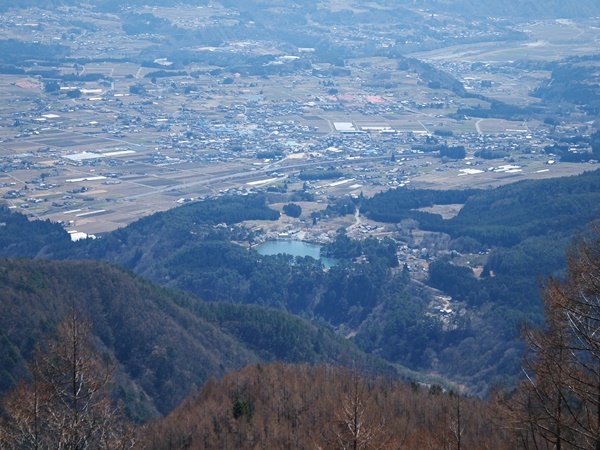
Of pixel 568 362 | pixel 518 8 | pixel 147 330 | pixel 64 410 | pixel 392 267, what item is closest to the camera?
pixel 568 362

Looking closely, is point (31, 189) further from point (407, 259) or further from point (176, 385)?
point (176, 385)

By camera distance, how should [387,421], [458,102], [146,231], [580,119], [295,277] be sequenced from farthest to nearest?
[458,102], [580,119], [146,231], [295,277], [387,421]

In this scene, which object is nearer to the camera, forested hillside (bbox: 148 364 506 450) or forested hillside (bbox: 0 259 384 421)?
forested hillside (bbox: 148 364 506 450)

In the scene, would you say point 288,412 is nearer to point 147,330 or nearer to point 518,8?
point 147,330

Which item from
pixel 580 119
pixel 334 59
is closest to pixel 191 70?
pixel 334 59

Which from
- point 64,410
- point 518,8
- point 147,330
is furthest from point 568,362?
point 518,8

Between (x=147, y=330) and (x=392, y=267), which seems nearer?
(x=147, y=330)

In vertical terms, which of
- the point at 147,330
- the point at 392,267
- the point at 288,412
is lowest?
the point at 392,267

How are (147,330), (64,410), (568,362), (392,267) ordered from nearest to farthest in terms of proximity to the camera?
1. (568,362)
2. (64,410)
3. (147,330)
4. (392,267)

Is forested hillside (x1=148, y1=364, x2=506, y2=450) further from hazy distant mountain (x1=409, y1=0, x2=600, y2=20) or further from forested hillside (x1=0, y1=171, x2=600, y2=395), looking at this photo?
hazy distant mountain (x1=409, y1=0, x2=600, y2=20)

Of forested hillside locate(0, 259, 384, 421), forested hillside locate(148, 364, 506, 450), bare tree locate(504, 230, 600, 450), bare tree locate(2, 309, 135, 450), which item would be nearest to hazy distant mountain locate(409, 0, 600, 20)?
forested hillside locate(0, 259, 384, 421)

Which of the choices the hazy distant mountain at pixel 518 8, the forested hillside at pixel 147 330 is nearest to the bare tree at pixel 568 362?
the forested hillside at pixel 147 330
